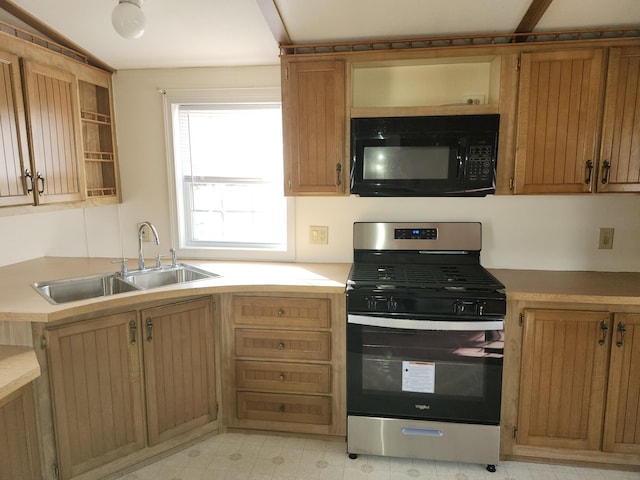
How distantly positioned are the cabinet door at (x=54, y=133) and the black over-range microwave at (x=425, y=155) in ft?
4.92

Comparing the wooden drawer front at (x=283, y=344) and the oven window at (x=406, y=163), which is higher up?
the oven window at (x=406, y=163)

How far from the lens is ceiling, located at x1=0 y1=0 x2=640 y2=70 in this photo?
1891 mm

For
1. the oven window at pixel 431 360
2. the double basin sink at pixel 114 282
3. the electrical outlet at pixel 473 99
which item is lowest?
the oven window at pixel 431 360

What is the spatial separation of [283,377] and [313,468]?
452 mm

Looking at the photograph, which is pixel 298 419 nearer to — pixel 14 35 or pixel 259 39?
pixel 259 39

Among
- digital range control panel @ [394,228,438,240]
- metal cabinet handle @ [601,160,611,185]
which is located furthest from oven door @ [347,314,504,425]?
metal cabinet handle @ [601,160,611,185]

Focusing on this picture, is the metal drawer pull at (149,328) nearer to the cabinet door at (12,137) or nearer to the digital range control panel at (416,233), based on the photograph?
the cabinet door at (12,137)

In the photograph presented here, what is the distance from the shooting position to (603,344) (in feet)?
6.32

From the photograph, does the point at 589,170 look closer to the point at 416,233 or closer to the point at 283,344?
the point at 416,233

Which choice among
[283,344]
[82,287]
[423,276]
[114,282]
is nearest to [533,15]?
[423,276]

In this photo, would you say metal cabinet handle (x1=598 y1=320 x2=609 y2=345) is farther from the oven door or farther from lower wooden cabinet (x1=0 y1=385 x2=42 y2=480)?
lower wooden cabinet (x1=0 y1=385 x2=42 y2=480)

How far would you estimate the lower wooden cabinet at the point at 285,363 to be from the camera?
215 centimetres

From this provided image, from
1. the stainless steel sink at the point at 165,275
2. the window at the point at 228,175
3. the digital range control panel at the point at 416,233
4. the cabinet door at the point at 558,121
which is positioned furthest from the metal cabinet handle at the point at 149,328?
the cabinet door at the point at 558,121

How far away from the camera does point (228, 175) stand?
105 inches
